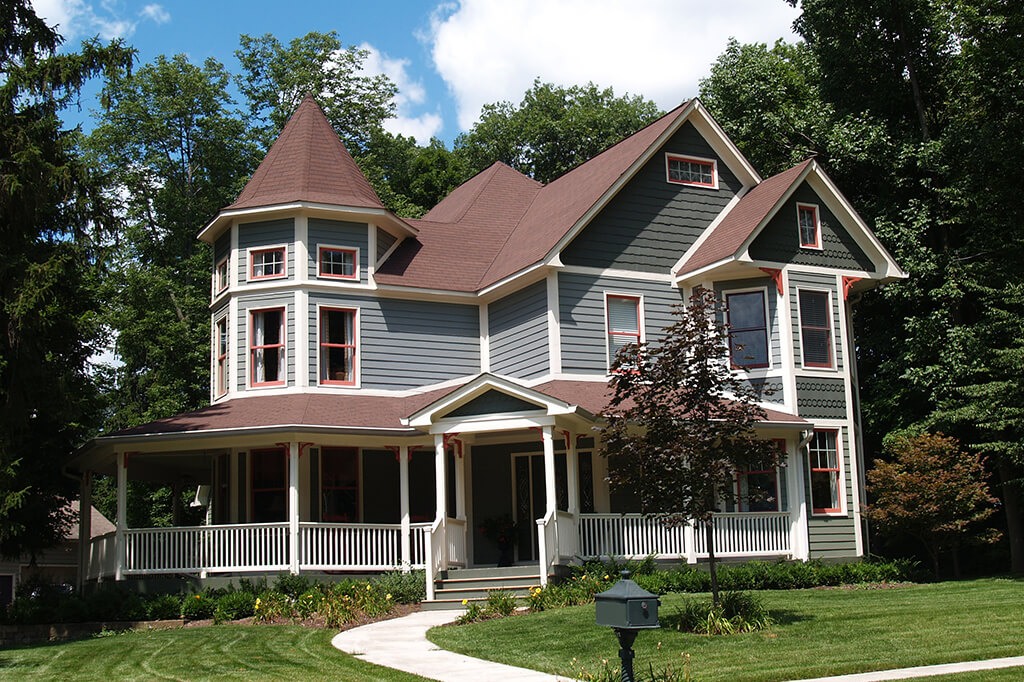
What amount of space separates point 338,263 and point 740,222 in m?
8.72

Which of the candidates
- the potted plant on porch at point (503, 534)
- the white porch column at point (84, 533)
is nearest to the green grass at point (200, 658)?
the white porch column at point (84, 533)

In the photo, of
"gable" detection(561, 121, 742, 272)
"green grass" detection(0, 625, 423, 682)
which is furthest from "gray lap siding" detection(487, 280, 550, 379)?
"green grass" detection(0, 625, 423, 682)

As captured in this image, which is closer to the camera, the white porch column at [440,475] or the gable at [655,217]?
the white porch column at [440,475]

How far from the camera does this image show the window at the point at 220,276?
25.5 metres

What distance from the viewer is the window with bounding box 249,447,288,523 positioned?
76.7 ft

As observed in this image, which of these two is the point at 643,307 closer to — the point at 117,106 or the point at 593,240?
the point at 593,240

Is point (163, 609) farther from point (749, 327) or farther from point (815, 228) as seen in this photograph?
point (815, 228)

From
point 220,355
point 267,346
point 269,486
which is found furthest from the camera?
point 220,355

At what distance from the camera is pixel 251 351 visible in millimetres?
24156

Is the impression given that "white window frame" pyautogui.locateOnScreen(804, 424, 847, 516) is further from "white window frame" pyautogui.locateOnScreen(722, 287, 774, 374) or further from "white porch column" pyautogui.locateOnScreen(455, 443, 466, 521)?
"white porch column" pyautogui.locateOnScreen(455, 443, 466, 521)

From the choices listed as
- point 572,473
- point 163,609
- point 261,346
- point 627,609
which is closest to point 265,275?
point 261,346

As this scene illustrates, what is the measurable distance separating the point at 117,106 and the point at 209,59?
437cm

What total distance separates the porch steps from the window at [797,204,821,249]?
9174mm

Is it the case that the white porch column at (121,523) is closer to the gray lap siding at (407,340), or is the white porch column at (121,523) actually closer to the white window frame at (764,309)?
the gray lap siding at (407,340)
